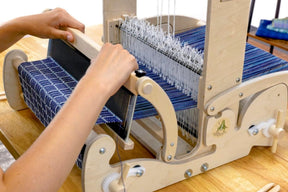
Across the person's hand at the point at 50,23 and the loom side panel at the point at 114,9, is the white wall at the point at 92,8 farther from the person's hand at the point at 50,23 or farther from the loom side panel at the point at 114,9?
Answer: the person's hand at the point at 50,23

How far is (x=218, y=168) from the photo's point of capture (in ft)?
5.46

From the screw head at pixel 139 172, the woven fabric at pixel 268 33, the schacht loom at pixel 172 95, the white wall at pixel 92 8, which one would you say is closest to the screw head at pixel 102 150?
the schacht loom at pixel 172 95

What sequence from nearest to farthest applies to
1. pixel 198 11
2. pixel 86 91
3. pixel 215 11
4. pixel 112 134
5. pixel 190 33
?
pixel 86 91 < pixel 215 11 < pixel 112 134 < pixel 190 33 < pixel 198 11

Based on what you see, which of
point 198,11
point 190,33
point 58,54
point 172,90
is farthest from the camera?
point 198,11

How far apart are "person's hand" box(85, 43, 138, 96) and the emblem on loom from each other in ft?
1.43

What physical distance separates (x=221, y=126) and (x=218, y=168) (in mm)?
177

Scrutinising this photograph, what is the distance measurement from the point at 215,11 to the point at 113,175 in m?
0.56

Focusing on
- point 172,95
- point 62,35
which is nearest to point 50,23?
point 62,35

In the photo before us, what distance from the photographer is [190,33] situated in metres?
1.98

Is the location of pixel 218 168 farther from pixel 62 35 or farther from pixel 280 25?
pixel 280 25

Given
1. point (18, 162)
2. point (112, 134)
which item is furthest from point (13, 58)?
point (18, 162)

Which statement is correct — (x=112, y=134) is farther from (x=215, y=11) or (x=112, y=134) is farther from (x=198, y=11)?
(x=198, y=11)

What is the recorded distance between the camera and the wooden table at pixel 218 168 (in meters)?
1.57

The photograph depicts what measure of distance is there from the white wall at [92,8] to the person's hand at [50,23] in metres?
1.84
